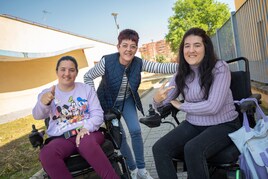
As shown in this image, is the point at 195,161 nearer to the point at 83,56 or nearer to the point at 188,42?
the point at 188,42

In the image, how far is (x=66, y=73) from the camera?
283cm

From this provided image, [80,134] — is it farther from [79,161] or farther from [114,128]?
[114,128]

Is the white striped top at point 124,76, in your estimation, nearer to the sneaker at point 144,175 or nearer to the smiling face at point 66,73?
the smiling face at point 66,73

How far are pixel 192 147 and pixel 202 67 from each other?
0.75m

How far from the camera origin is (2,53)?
31.2 ft

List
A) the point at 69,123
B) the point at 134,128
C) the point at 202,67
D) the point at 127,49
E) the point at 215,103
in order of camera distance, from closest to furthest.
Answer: the point at 215,103 → the point at 202,67 → the point at 69,123 → the point at 127,49 → the point at 134,128

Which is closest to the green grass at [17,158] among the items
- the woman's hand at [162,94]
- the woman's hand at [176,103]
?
the woman's hand at [162,94]

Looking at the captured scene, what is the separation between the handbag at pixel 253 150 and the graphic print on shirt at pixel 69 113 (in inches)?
61.0

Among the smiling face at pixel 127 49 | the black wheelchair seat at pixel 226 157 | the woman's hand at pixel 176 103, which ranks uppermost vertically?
the smiling face at pixel 127 49

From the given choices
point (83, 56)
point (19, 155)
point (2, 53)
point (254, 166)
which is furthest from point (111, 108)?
point (83, 56)

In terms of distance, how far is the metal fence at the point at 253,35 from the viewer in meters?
4.81

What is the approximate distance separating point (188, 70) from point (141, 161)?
1.32 m

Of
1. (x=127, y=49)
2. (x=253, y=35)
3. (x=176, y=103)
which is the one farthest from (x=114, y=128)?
(x=253, y=35)

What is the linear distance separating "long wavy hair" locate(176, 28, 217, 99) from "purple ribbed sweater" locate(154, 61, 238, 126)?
0.15 feet
